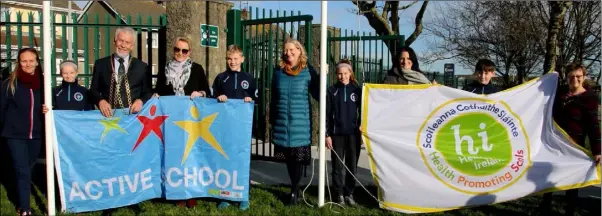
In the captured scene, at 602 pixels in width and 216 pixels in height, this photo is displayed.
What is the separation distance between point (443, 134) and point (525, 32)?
602 inches

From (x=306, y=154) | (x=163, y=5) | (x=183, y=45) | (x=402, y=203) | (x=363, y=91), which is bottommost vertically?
(x=402, y=203)

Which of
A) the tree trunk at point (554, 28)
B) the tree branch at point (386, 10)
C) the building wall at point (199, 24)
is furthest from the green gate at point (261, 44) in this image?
the tree branch at point (386, 10)

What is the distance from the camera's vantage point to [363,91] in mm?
5523

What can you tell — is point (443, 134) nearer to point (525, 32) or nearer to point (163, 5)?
point (163, 5)

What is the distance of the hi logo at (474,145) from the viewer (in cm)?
549

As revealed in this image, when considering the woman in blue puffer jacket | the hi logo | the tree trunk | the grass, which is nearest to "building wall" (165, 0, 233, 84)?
the woman in blue puffer jacket

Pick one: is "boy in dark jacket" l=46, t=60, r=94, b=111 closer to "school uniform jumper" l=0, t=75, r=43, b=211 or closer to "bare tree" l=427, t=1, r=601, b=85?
"school uniform jumper" l=0, t=75, r=43, b=211

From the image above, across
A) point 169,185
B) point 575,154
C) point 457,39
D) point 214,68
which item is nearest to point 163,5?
point 214,68

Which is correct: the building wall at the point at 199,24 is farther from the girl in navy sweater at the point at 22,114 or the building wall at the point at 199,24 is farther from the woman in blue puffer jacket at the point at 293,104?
the girl in navy sweater at the point at 22,114

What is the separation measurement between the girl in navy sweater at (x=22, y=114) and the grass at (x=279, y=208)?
39cm

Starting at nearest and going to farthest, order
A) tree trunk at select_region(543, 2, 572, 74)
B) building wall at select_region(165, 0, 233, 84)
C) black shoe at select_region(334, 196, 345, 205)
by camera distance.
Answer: black shoe at select_region(334, 196, 345, 205), building wall at select_region(165, 0, 233, 84), tree trunk at select_region(543, 2, 572, 74)

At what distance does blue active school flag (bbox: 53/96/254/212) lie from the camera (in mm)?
5078

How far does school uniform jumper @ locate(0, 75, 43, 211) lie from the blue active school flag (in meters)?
0.28

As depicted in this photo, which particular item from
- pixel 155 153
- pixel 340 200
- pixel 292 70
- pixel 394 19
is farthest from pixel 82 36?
pixel 394 19
